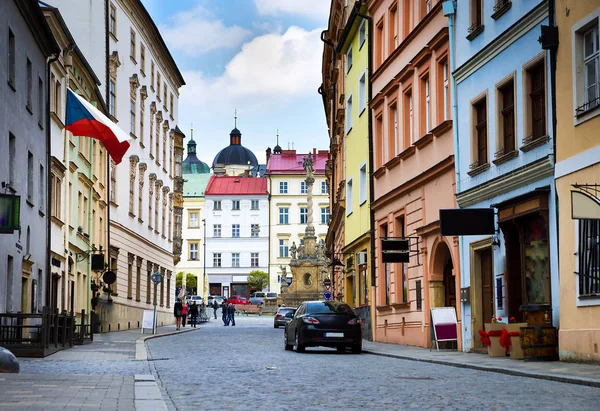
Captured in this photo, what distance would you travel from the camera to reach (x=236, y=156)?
184 meters

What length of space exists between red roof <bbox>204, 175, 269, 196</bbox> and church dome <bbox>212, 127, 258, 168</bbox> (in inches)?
1831

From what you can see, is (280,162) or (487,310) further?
(280,162)

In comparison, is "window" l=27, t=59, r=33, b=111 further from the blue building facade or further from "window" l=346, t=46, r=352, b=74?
"window" l=346, t=46, r=352, b=74

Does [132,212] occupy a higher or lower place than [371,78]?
lower

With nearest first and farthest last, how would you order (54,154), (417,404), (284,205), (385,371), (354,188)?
(417,404) → (385,371) → (54,154) → (354,188) → (284,205)

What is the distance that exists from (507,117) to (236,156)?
161565 millimetres

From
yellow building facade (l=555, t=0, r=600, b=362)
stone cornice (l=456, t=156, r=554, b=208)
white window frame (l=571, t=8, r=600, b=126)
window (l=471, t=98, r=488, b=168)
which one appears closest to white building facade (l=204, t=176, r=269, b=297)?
stone cornice (l=456, t=156, r=554, b=208)

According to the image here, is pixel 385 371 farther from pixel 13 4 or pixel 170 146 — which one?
pixel 170 146

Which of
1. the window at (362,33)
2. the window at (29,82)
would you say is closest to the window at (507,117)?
the window at (29,82)

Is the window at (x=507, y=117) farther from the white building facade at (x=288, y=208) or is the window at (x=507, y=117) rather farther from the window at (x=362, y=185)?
the white building facade at (x=288, y=208)

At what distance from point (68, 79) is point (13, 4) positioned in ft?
33.5

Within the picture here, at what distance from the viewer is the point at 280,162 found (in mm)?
136250

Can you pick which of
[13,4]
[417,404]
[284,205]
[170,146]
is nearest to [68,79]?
[13,4]

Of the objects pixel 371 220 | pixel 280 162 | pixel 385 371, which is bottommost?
pixel 385 371
